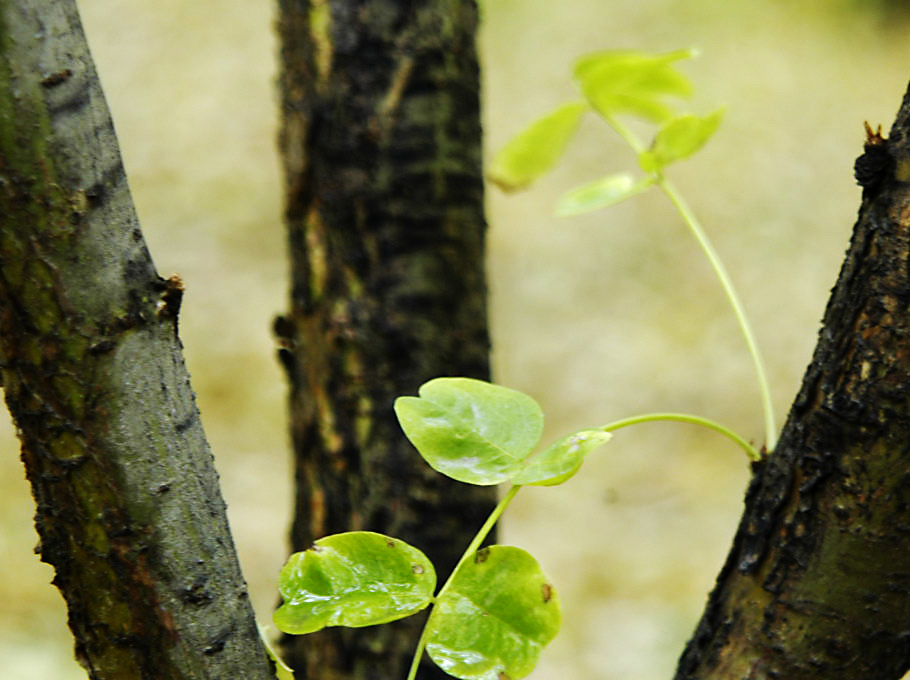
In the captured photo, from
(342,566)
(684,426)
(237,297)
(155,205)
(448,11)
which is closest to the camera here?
(342,566)

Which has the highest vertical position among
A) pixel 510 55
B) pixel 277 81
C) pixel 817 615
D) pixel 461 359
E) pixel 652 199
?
pixel 510 55

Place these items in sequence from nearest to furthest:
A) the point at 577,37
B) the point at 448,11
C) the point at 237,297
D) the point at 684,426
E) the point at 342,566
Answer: the point at 342,566 → the point at 448,11 → the point at 684,426 → the point at 237,297 → the point at 577,37

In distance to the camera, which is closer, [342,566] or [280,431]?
[342,566]

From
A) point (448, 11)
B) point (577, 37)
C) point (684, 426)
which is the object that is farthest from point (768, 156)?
point (448, 11)

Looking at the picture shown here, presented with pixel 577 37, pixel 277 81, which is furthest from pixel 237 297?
pixel 277 81

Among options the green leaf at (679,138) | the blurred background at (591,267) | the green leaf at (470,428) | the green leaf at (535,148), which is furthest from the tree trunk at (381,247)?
the blurred background at (591,267)

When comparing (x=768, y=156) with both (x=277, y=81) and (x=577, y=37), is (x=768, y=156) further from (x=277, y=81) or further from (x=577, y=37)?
(x=277, y=81)

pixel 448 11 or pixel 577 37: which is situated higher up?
pixel 577 37

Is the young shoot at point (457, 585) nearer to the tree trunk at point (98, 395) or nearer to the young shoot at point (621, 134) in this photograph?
the tree trunk at point (98, 395)

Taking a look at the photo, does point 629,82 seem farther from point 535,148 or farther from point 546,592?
point 546,592
